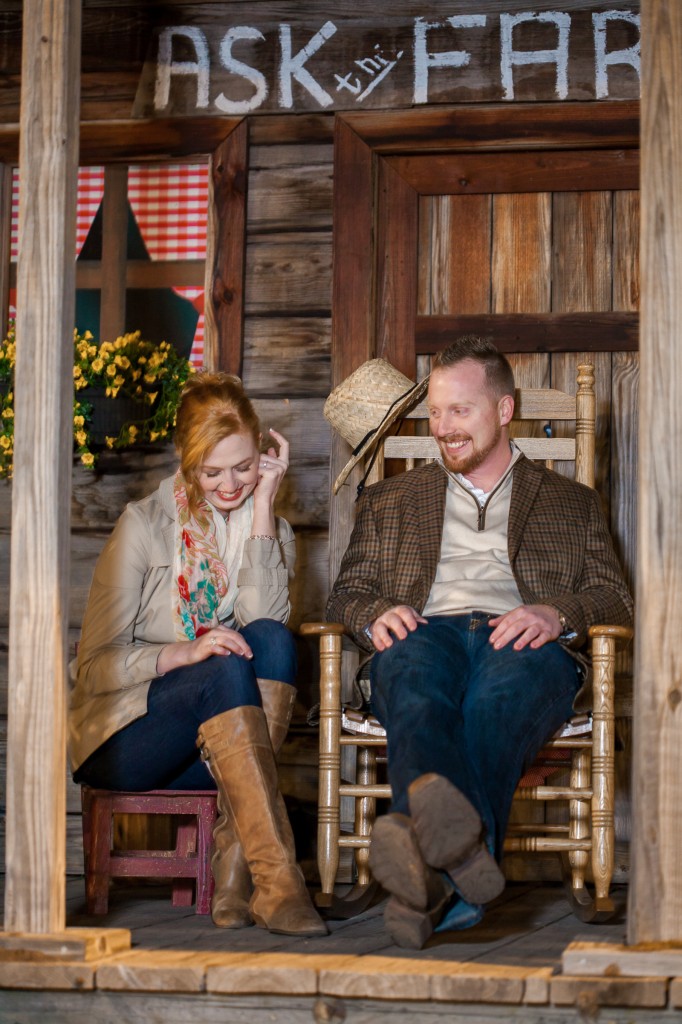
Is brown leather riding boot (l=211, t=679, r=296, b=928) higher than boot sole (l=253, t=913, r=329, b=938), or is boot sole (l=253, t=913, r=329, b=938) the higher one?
brown leather riding boot (l=211, t=679, r=296, b=928)

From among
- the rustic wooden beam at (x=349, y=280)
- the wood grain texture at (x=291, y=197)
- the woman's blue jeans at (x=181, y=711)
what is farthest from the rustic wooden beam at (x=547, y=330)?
the woman's blue jeans at (x=181, y=711)

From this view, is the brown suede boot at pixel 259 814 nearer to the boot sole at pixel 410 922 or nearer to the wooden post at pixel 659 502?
the boot sole at pixel 410 922

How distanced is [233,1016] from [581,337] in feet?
7.24

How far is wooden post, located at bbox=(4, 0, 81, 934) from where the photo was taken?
221 centimetres

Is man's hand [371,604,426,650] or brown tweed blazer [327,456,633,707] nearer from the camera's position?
man's hand [371,604,426,650]

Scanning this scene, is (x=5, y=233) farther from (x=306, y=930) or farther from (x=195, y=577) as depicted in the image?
(x=306, y=930)

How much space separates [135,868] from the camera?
9.35 feet

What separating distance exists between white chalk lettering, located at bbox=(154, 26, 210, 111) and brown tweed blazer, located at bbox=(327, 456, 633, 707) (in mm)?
1423

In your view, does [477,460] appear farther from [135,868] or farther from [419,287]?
[135,868]

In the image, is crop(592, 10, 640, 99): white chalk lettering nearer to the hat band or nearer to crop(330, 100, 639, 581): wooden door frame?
crop(330, 100, 639, 581): wooden door frame

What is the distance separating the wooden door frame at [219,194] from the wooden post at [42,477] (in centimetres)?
141

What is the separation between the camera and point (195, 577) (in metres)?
2.93

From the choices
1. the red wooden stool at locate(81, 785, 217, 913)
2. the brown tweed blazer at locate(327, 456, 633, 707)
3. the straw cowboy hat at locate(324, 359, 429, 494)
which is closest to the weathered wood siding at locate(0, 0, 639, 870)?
the straw cowboy hat at locate(324, 359, 429, 494)

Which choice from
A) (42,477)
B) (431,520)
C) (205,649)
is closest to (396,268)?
(431,520)
